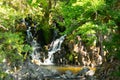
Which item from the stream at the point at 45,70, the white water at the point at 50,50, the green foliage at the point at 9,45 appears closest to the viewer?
the green foliage at the point at 9,45

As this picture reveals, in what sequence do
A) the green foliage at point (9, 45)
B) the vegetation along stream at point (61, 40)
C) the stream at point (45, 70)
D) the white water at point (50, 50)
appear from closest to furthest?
the green foliage at point (9, 45) < the vegetation along stream at point (61, 40) < the stream at point (45, 70) < the white water at point (50, 50)

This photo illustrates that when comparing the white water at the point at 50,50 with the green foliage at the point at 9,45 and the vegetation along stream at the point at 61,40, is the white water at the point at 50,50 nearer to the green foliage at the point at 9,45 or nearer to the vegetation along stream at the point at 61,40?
the vegetation along stream at the point at 61,40

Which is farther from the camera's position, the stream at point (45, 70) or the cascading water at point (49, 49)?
the cascading water at point (49, 49)

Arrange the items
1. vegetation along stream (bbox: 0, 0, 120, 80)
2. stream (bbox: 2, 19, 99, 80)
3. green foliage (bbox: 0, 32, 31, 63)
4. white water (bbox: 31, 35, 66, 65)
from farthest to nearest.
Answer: white water (bbox: 31, 35, 66, 65)
stream (bbox: 2, 19, 99, 80)
vegetation along stream (bbox: 0, 0, 120, 80)
green foliage (bbox: 0, 32, 31, 63)

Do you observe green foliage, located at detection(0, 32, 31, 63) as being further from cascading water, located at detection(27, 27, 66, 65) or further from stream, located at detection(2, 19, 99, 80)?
cascading water, located at detection(27, 27, 66, 65)

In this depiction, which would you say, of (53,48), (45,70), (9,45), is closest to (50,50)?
(53,48)

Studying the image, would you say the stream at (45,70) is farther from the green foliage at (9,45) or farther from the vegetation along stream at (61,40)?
the green foliage at (9,45)

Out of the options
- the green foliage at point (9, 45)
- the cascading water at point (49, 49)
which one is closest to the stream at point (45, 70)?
the cascading water at point (49, 49)

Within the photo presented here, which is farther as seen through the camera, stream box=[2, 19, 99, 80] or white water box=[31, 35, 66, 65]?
white water box=[31, 35, 66, 65]

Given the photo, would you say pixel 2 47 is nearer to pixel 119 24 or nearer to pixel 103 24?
pixel 103 24

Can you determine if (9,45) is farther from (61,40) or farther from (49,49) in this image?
(61,40)

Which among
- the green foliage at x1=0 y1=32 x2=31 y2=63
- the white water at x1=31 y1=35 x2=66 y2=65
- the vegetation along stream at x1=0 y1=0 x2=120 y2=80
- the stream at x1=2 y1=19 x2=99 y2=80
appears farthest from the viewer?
the white water at x1=31 y1=35 x2=66 y2=65

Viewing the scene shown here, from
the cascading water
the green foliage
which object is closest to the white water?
the cascading water

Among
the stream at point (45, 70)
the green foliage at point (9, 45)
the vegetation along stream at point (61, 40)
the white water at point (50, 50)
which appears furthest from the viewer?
the white water at point (50, 50)
